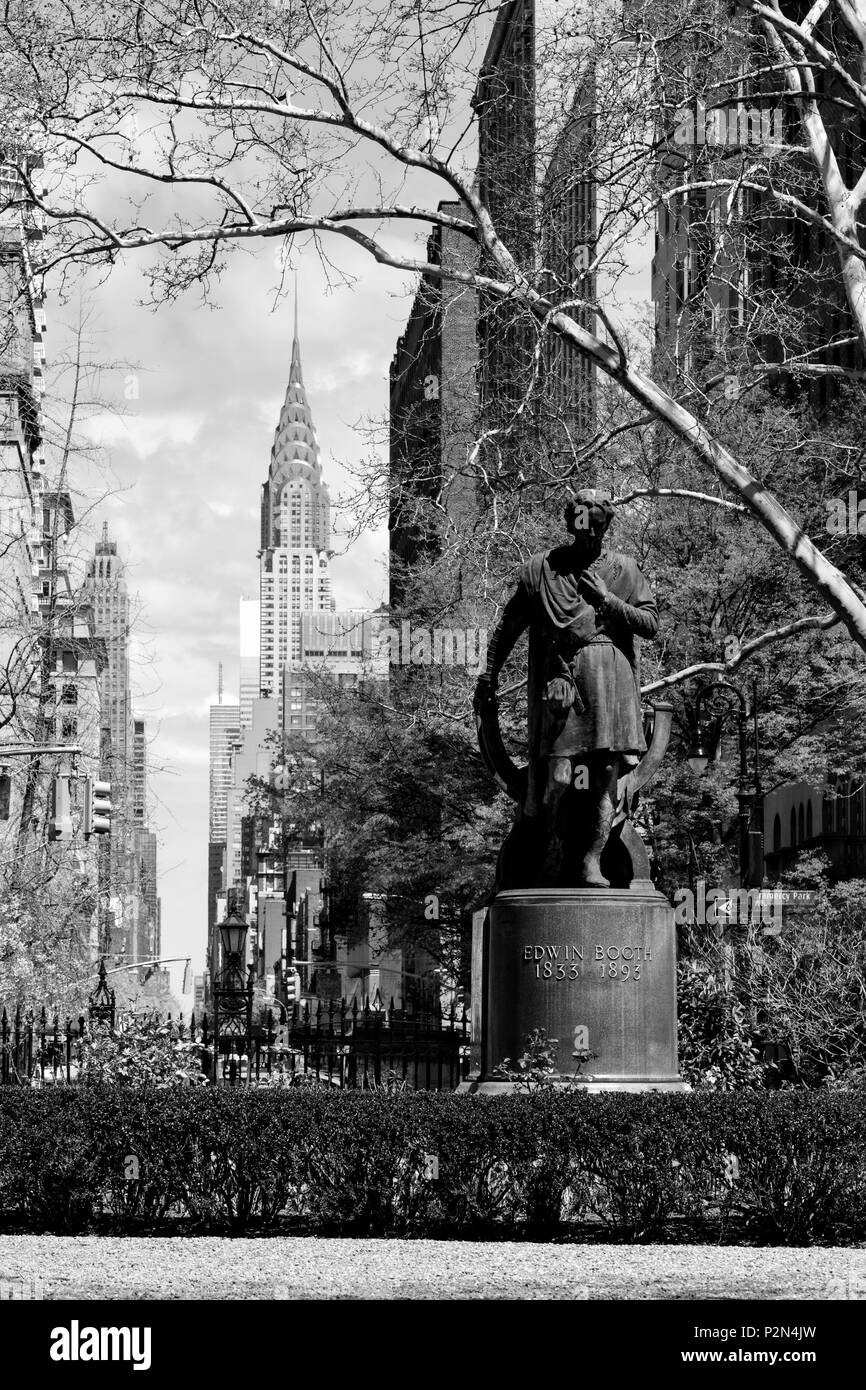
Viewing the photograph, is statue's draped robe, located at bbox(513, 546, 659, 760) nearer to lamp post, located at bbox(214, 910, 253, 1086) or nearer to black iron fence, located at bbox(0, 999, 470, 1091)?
black iron fence, located at bbox(0, 999, 470, 1091)

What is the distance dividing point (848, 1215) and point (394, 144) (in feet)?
41.3

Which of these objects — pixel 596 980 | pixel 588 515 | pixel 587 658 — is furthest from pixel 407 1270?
pixel 588 515

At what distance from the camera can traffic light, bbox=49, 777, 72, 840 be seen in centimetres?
3879

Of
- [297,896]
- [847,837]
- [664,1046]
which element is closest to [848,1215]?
[664,1046]

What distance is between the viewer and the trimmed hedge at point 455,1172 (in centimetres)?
1066

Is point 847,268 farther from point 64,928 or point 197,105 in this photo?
point 64,928

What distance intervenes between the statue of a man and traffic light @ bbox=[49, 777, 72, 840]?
25.5 m

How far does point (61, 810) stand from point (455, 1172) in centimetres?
3335

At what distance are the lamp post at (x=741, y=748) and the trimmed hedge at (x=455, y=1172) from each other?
16.5m

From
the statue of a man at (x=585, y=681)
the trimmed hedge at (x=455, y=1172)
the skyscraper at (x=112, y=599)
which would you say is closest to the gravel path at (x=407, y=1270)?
the trimmed hedge at (x=455, y=1172)

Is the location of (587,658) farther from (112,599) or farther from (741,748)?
(112,599)

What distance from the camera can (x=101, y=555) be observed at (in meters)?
34.2

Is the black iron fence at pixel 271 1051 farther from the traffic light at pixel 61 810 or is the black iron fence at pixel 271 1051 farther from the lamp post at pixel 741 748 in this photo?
the traffic light at pixel 61 810

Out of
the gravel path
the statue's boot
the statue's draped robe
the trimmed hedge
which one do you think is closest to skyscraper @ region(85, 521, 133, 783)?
the statue's draped robe
